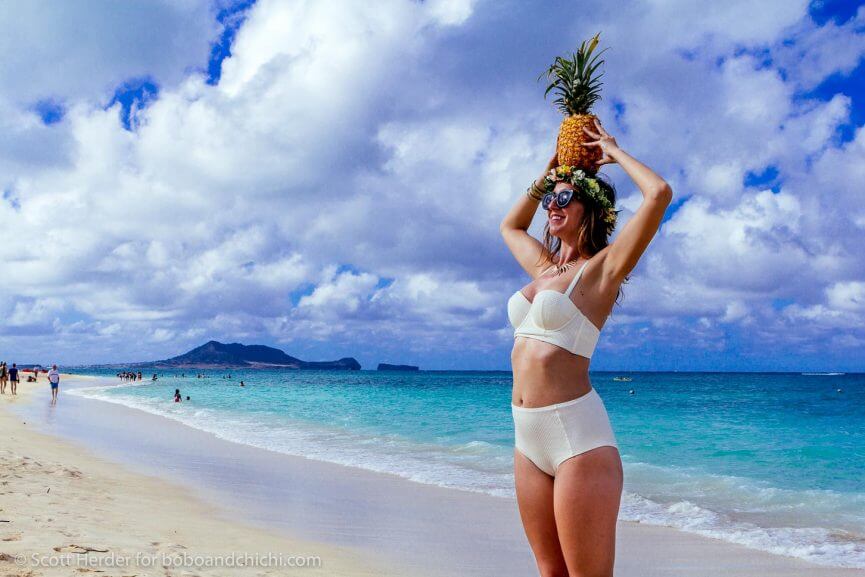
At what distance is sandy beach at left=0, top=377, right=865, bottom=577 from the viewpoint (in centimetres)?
552

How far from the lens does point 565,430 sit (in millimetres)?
2490

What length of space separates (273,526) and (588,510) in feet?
19.8

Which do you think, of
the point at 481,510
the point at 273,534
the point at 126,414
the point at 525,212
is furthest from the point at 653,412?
the point at 525,212

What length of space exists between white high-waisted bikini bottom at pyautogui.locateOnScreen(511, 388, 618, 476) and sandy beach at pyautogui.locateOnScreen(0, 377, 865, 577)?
3.61 m

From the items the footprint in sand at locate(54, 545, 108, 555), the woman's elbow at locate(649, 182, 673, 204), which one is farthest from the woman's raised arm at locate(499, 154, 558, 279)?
the footprint in sand at locate(54, 545, 108, 555)

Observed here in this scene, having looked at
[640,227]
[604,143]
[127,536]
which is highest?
[604,143]

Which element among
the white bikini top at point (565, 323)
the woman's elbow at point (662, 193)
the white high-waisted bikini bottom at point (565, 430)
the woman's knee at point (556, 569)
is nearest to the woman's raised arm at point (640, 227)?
the woman's elbow at point (662, 193)

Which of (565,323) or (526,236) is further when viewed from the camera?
(526,236)

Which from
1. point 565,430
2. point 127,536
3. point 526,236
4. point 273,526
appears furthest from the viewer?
point 273,526

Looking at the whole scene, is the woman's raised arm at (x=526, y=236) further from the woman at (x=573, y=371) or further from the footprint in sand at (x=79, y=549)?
the footprint in sand at (x=79, y=549)

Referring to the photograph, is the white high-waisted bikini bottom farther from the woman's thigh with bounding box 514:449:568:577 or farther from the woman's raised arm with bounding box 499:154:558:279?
the woman's raised arm with bounding box 499:154:558:279

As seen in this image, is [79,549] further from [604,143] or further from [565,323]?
[604,143]

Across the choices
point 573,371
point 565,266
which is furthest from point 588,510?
point 565,266

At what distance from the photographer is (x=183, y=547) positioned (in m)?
5.86
